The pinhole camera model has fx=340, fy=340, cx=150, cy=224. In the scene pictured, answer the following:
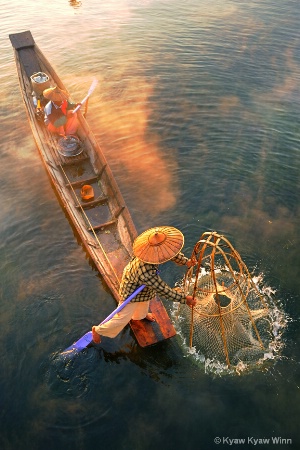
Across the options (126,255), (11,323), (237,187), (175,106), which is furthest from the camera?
(175,106)

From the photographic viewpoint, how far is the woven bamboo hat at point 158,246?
19.6ft

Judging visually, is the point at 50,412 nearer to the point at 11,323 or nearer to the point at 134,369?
the point at 134,369

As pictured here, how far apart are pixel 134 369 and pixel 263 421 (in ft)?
9.37

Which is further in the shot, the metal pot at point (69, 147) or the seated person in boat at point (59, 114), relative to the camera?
the metal pot at point (69, 147)

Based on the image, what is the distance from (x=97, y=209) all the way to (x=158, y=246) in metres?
5.10

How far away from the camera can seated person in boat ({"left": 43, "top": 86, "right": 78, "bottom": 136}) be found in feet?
38.0

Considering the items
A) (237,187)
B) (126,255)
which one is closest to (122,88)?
(237,187)

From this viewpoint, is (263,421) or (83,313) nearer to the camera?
(263,421)

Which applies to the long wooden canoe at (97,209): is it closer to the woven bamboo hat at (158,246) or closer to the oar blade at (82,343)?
the oar blade at (82,343)

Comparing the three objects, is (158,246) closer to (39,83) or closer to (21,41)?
(39,83)

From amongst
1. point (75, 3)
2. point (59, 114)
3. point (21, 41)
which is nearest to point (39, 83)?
point (59, 114)

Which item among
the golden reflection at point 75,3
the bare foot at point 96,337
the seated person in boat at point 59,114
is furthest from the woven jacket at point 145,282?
the golden reflection at point 75,3

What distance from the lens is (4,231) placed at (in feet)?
35.9

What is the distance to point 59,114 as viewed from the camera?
1204 cm
